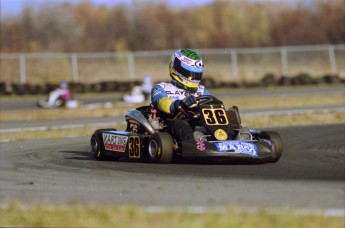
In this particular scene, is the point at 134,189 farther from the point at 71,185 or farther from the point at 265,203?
the point at 265,203

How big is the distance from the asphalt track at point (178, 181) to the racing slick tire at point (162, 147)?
118mm

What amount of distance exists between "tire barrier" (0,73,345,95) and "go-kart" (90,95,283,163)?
19154mm

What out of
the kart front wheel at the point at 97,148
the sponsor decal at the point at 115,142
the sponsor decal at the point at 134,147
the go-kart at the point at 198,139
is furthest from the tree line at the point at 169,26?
the sponsor decal at the point at 134,147

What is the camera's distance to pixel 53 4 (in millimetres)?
48594

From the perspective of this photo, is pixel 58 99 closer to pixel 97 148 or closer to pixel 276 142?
pixel 97 148

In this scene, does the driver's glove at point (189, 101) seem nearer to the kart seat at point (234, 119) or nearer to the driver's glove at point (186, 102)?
the driver's glove at point (186, 102)

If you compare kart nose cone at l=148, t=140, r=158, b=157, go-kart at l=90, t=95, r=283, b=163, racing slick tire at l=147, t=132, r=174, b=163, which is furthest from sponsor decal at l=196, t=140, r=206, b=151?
kart nose cone at l=148, t=140, r=158, b=157

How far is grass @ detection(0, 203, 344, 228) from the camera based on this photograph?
211 inches

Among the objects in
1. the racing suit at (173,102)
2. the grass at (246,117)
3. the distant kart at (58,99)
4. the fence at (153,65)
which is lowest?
the fence at (153,65)

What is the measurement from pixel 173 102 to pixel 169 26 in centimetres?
4721

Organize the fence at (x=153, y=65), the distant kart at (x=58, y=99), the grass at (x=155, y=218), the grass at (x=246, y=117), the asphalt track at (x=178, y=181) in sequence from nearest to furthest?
the grass at (x=155, y=218) < the asphalt track at (x=178, y=181) < the grass at (x=246, y=117) < the distant kart at (x=58, y=99) < the fence at (x=153, y=65)

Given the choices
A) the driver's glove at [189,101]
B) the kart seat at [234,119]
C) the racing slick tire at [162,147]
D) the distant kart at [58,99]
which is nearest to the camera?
the racing slick tire at [162,147]

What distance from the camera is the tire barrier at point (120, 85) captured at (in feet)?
93.8

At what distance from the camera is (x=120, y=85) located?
29656 mm
